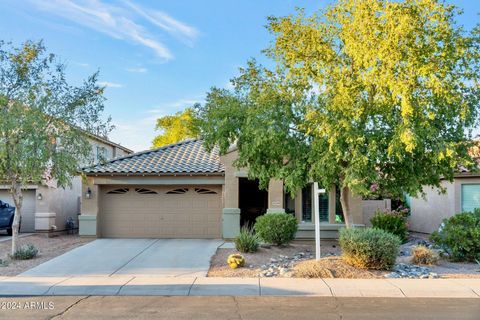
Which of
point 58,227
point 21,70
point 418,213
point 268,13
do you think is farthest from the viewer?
point 418,213

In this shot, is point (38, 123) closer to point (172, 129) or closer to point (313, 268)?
point (313, 268)

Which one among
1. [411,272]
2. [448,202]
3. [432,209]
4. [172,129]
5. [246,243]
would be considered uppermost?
[172,129]

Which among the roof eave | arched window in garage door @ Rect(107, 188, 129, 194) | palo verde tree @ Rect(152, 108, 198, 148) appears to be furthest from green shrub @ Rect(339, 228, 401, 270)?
palo verde tree @ Rect(152, 108, 198, 148)

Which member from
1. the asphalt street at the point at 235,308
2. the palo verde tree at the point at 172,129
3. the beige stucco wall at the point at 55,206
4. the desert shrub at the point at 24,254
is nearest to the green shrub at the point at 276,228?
the asphalt street at the point at 235,308

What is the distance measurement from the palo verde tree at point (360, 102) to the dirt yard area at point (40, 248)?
6.35m

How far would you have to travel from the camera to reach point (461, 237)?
13766mm

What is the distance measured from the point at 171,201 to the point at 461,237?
1077 cm

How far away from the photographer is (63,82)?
1468 centimetres

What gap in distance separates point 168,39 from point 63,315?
11.3 meters

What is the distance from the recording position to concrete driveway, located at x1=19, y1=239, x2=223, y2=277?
1223 centimetres

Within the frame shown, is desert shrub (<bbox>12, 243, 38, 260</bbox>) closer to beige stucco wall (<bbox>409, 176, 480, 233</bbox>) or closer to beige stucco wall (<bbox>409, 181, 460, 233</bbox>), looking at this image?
beige stucco wall (<bbox>409, 176, 480, 233</bbox>)

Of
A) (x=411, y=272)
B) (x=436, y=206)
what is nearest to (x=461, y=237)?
(x=411, y=272)

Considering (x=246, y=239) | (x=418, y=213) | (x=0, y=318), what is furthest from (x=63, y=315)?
(x=418, y=213)

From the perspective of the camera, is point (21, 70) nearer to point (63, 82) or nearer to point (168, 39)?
point (63, 82)
